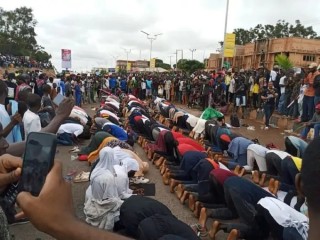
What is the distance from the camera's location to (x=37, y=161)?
1.33m

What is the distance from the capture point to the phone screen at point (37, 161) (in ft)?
4.07

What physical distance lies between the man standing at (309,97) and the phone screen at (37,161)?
1043 cm

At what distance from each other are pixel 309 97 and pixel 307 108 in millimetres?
417

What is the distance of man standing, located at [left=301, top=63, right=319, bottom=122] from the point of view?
10867 mm

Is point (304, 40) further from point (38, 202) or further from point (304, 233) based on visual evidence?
point (38, 202)

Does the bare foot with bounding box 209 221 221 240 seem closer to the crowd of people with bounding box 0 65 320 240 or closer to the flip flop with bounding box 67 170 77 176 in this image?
the crowd of people with bounding box 0 65 320 240

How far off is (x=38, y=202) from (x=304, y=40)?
32.9m

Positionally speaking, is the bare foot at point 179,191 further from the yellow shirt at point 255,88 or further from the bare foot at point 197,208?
the yellow shirt at point 255,88

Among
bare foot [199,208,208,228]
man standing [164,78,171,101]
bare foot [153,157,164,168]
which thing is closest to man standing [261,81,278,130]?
bare foot [153,157,164,168]

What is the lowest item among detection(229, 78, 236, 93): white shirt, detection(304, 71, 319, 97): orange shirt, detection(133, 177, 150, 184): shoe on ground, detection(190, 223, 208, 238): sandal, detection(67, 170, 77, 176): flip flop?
detection(67, 170, 77, 176): flip flop

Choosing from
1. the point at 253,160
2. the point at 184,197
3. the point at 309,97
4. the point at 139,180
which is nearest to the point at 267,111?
the point at 309,97

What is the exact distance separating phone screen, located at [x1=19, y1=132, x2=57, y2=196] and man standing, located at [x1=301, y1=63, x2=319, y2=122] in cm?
1043

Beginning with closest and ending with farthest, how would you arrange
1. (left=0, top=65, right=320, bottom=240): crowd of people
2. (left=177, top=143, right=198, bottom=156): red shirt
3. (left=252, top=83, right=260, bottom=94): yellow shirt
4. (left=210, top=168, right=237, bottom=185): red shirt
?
(left=0, top=65, right=320, bottom=240): crowd of people, (left=210, top=168, right=237, bottom=185): red shirt, (left=177, top=143, right=198, bottom=156): red shirt, (left=252, top=83, right=260, bottom=94): yellow shirt

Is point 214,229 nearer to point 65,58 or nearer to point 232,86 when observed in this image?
point 232,86
